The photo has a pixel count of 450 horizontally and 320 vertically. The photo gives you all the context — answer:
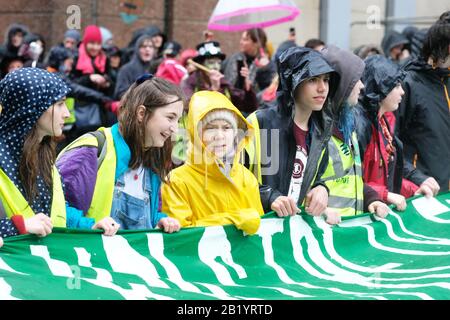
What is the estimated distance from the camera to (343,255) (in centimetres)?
608

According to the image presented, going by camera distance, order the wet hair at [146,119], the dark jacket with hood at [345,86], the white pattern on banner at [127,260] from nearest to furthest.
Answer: the white pattern on banner at [127,260] → the wet hair at [146,119] → the dark jacket with hood at [345,86]

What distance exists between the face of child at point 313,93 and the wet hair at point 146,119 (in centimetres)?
87

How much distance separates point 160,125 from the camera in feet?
18.2

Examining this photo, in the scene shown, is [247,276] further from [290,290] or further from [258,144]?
[258,144]

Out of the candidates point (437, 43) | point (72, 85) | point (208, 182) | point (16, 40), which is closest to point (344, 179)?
point (208, 182)

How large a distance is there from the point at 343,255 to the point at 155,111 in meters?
1.36

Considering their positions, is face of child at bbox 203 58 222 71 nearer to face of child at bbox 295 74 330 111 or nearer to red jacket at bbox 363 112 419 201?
red jacket at bbox 363 112 419 201

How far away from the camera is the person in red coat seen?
22.7ft

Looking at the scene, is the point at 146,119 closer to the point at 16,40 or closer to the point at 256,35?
the point at 256,35

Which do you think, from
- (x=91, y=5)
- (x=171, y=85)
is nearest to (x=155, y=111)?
(x=171, y=85)

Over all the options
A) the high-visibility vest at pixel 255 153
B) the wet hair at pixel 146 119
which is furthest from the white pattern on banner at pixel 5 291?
the high-visibility vest at pixel 255 153

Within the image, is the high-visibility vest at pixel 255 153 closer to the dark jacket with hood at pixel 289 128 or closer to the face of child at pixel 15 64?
the dark jacket with hood at pixel 289 128

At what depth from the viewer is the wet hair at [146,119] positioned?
18.2ft

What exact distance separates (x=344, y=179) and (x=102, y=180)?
1.68m
